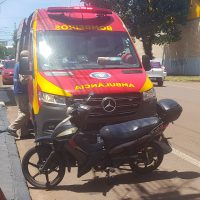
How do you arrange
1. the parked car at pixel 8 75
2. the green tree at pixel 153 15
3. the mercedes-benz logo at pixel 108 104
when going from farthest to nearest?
the green tree at pixel 153 15, the parked car at pixel 8 75, the mercedes-benz logo at pixel 108 104

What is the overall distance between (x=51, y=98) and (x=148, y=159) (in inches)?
66.5

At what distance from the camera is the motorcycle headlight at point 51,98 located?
6.95 metres

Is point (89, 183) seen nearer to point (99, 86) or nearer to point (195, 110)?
point (99, 86)

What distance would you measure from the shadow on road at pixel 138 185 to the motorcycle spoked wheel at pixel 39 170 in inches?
5.7

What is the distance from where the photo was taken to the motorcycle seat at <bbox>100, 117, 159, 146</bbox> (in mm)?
6156

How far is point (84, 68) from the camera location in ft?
25.5

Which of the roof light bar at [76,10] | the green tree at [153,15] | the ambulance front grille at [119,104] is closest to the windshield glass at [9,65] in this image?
the green tree at [153,15]

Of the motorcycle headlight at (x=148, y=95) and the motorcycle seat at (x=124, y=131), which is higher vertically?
the motorcycle headlight at (x=148, y=95)

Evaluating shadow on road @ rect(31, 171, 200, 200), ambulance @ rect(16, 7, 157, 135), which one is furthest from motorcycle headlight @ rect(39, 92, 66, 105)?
shadow on road @ rect(31, 171, 200, 200)

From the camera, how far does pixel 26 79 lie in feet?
29.9

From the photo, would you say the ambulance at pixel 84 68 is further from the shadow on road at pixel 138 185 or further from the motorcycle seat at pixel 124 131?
the shadow on road at pixel 138 185

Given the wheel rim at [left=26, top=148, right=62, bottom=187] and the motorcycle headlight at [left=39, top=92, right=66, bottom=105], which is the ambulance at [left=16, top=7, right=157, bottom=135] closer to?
the motorcycle headlight at [left=39, top=92, right=66, bottom=105]

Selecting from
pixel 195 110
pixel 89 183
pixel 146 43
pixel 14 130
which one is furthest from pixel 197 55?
pixel 89 183

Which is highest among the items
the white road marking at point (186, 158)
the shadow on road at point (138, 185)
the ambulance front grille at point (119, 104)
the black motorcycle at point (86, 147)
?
the ambulance front grille at point (119, 104)
